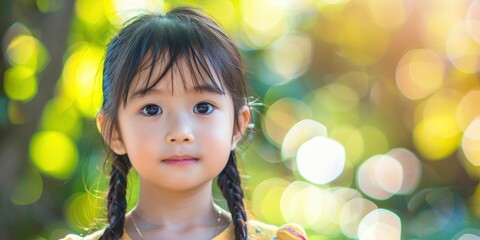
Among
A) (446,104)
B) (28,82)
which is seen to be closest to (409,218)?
(446,104)

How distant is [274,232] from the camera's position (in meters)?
2.02

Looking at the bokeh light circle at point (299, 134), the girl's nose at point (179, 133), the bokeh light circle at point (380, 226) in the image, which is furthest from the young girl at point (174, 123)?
the bokeh light circle at point (380, 226)

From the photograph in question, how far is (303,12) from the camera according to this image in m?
3.73

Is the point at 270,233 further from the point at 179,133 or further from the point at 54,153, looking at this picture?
the point at 54,153

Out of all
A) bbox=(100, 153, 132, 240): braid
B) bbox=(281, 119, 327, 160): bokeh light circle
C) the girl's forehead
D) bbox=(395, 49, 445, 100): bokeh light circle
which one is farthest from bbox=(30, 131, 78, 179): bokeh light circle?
the girl's forehead

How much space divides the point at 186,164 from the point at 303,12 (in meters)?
2.00

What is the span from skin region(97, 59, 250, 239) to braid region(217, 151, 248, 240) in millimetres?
71

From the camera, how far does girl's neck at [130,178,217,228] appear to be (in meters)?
1.92

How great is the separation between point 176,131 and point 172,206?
19cm

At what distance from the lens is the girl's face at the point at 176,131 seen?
1.81 metres

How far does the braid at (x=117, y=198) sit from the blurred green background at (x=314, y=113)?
3.19 ft

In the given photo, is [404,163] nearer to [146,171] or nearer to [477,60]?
[477,60]

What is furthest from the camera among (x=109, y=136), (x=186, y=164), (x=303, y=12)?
(x=303, y=12)

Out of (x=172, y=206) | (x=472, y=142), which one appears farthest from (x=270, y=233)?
(x=472, y=142)
